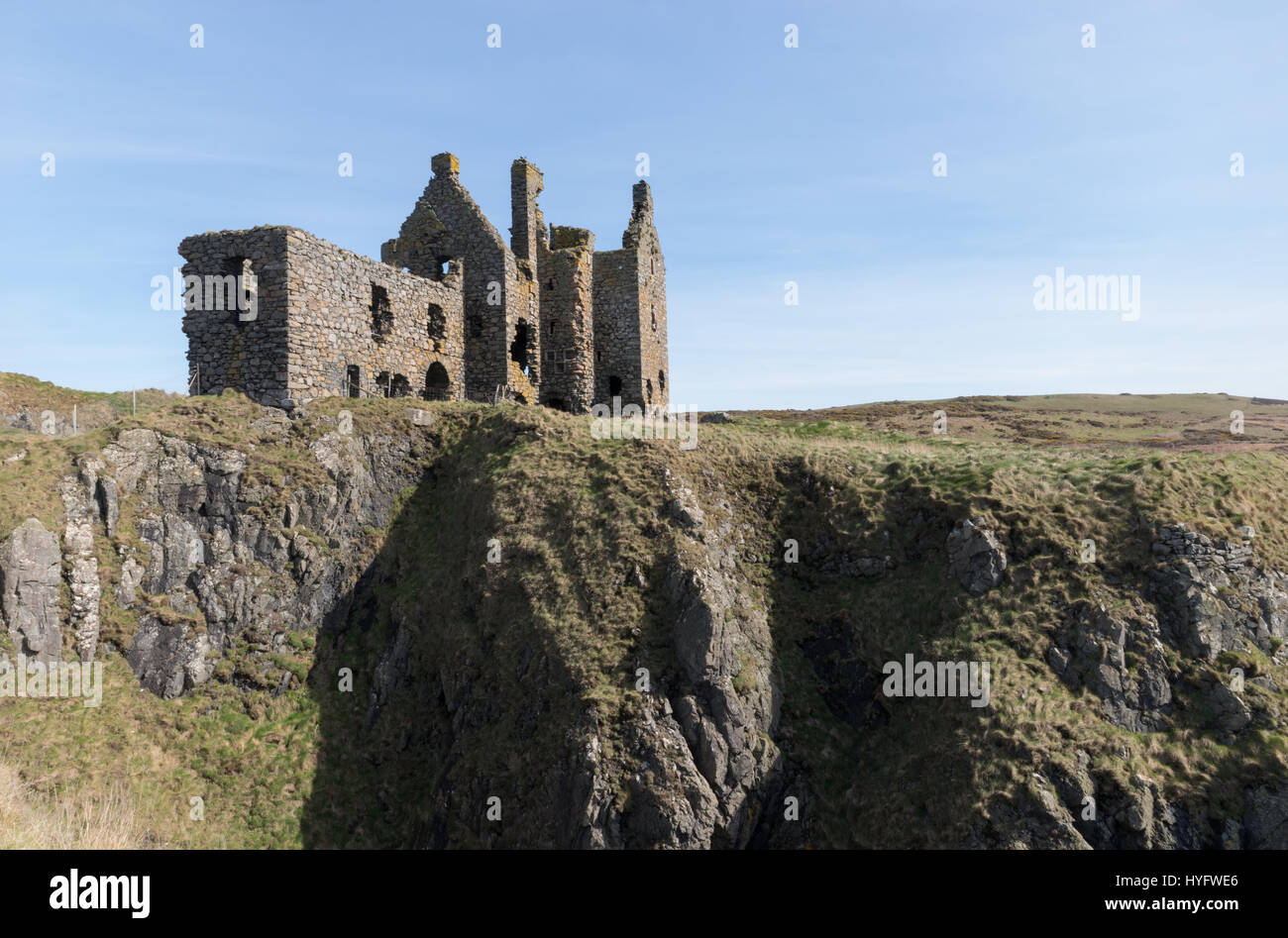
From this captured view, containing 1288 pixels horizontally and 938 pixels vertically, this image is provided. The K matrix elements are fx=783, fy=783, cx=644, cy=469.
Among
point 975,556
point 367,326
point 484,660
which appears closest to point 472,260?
point 367,326

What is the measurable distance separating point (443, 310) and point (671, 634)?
71.5ft

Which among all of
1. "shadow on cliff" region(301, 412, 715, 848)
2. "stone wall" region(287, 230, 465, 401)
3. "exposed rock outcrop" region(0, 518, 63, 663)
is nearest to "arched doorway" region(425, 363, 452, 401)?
"stone wall" region(287, 230, 465, 401)

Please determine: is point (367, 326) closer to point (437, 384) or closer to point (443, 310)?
point (443, 310)

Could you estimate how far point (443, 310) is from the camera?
3812cm

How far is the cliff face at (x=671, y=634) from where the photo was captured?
20.7 meters

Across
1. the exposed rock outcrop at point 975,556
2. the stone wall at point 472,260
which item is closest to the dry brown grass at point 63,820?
the exposed rock outcrop at point 975,556

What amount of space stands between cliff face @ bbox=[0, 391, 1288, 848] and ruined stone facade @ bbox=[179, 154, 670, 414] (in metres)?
3.03

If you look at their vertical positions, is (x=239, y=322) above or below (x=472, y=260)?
below

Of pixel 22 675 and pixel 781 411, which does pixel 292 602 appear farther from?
pixel 781 411

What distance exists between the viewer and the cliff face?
20.7m

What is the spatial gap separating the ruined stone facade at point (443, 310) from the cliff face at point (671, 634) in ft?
9.95

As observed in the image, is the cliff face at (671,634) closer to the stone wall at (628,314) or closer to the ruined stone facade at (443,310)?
the ruined stone facade at (443,310)
